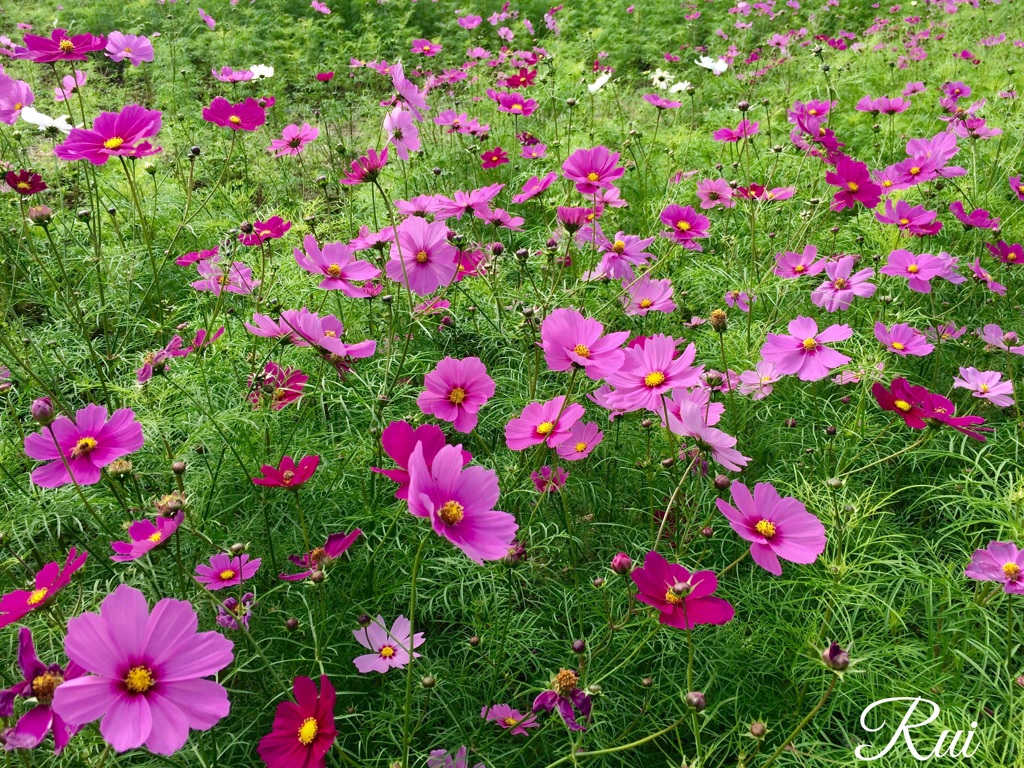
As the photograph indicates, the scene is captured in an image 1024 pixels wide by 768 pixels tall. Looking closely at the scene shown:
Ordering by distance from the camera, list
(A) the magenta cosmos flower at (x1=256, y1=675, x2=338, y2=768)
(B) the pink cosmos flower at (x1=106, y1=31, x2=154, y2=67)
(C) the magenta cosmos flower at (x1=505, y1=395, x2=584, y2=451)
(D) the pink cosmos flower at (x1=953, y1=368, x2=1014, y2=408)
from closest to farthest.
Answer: (A) the magenta cosmos flower at (x1=256, y1=675, x2=338, y2=768)
(C) the magenta cosmos flower at (x1=505, y1=395, x2=584, y2=451)
(D) the pink cosmos flower at (x1=953, y1=368, x2=1014, y2=408)
(B) the pink cosmos flower at (x1=106, y1=31, x2=154, y2=67)

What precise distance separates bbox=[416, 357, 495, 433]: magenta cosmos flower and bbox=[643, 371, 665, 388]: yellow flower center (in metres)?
0.23

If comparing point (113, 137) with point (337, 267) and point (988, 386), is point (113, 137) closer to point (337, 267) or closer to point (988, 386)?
point (337, 267)

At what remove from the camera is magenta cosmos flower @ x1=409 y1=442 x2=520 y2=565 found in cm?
69

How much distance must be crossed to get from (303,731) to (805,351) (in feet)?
3.40

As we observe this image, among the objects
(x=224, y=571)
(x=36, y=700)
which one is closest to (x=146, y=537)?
(x=224, y=571)

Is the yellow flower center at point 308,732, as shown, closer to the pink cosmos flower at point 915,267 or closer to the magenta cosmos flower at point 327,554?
the magenta cosmos flower at point 327,554

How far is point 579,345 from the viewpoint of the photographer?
0.97 meters

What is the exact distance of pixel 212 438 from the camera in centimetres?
132

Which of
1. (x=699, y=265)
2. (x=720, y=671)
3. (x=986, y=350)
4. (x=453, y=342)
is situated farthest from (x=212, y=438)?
(x=986, y=350)

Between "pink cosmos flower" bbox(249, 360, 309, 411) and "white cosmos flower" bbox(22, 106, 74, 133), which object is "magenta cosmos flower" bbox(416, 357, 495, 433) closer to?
"pink cosmos flower" bbox(249, 360, 309, 411)

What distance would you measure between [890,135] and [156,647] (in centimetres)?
307

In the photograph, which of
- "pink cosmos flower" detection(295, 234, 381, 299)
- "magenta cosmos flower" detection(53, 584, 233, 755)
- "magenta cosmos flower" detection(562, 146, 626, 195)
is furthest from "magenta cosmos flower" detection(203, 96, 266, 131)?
"magenta cosmos flower" detection(53, 584, 233, 755)

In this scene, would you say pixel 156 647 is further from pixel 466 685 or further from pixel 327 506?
pixel 327 506

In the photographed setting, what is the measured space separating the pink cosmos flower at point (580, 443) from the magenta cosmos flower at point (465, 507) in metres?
0.39
